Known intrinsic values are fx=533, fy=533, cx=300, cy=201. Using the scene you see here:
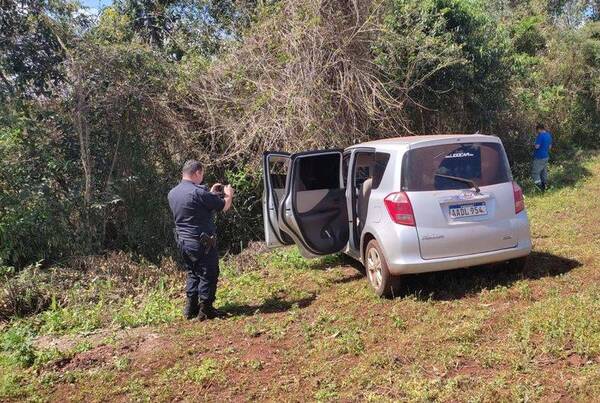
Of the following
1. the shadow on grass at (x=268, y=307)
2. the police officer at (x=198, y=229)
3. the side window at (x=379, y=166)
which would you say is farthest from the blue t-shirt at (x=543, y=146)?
the police officer at (x=198, y=229)

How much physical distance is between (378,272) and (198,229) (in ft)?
6.34

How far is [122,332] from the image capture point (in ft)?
18.0

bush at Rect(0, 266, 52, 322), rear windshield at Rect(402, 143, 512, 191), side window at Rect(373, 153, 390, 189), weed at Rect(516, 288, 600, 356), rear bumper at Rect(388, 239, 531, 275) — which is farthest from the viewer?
bush at Rect(0, 266, 52, 322)

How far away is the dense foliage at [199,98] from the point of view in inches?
319

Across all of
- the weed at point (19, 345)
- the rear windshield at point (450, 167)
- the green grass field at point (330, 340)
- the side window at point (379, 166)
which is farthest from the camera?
the side window at point (379, 166)

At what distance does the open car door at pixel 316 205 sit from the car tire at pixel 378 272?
655 mm

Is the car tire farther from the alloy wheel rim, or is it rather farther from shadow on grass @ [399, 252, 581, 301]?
shadow on grass @ [399, 252, 581, 301]

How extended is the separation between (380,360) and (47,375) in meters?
2.78

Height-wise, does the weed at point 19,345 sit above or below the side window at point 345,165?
below

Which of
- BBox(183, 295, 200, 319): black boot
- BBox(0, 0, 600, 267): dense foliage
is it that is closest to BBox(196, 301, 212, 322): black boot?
BBox(183, 295, 200, 319): black boot

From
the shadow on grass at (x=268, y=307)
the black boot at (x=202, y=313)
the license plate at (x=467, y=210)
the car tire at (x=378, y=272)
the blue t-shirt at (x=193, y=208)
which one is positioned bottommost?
the shadow on grass at (x=268, y=307)

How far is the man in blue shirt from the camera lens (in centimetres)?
1142

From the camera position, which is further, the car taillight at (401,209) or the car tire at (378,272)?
the car tire at (378,272)

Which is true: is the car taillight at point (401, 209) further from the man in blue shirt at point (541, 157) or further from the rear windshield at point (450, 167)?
the man in blue shirt at point (541, 157)
